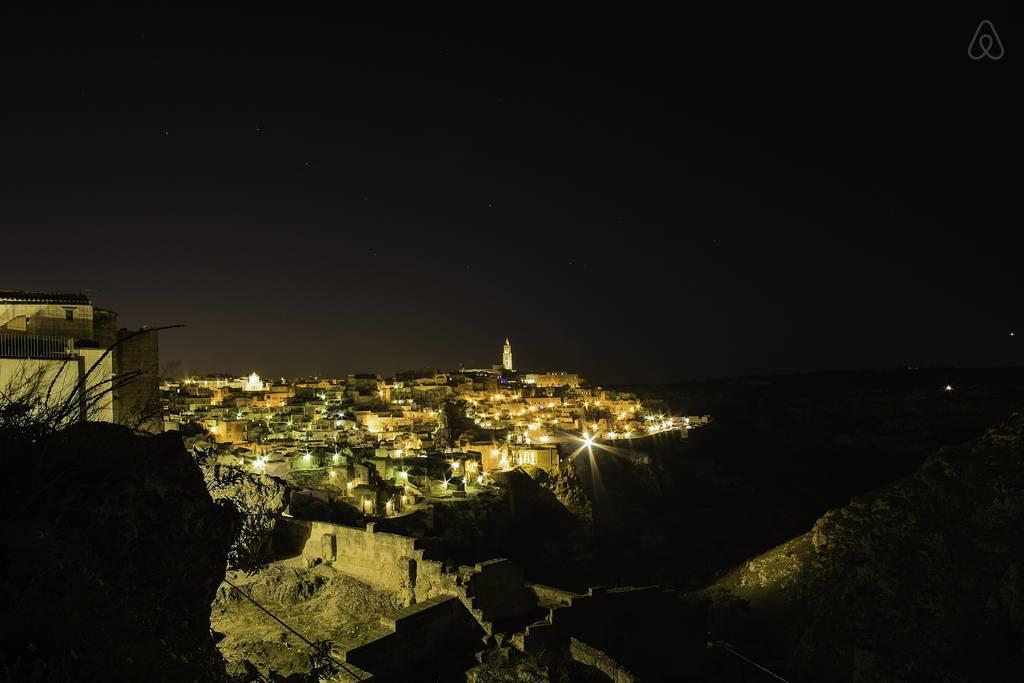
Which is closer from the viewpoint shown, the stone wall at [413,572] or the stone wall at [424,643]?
the stone wall at [424,643]

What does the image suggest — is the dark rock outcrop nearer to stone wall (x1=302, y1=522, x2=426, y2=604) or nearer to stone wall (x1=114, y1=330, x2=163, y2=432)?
stone wall (x1=302, y1=522, x2=426, y2=604)

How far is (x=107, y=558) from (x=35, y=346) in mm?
14106

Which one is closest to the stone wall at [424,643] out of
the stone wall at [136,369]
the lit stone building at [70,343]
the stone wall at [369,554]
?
the stone wall at [369,554]

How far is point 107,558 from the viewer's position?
4062mm

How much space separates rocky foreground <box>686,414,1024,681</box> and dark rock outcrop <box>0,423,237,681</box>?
15.9m

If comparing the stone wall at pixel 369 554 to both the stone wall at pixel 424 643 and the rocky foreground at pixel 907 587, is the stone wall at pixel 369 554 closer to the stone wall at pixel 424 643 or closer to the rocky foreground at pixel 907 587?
the stone wall at pixel 424 643

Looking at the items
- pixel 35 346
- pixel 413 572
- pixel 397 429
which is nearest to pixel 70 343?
pixel 35 346

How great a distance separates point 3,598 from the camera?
9.67ft

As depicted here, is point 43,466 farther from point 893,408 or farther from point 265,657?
point 893,408

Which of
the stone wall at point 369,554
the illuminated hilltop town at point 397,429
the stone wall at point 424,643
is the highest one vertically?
the illuminated hilltop town at point 397,429

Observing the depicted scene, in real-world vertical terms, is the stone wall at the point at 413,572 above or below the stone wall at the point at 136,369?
below

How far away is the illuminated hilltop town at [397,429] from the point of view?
82.2 ft

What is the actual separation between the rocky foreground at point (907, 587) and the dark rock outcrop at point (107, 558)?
52.3 feet

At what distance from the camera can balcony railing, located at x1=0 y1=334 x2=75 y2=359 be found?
13.9 metres
